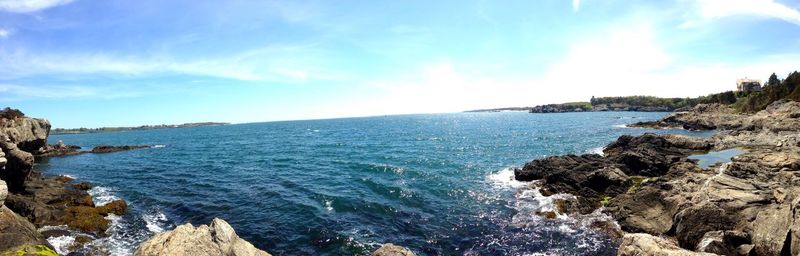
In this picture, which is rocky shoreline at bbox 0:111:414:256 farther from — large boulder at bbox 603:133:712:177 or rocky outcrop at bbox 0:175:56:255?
large boulder at bbox 603:133:712:177

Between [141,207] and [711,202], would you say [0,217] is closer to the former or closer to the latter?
[141,207]

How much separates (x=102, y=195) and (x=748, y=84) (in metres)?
192

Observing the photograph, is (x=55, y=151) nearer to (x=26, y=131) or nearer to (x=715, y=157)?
(x=26, y=131)

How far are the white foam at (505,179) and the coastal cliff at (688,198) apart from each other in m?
1.43

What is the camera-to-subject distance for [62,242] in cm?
2323

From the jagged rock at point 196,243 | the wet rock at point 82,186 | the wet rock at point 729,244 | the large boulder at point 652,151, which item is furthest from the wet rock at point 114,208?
the large boulder at point 652,151

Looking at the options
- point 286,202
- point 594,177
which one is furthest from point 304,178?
point 594,177

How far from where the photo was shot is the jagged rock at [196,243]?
1309 centimetres

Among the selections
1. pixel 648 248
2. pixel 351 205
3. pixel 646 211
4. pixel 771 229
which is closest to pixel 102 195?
pixel 351 205

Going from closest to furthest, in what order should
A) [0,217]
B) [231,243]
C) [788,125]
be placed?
[231,243] < [0,217] < [788,125]

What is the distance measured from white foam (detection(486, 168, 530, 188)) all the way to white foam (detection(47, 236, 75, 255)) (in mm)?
32679

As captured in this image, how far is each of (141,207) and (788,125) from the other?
269ft

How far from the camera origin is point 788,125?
56.6m

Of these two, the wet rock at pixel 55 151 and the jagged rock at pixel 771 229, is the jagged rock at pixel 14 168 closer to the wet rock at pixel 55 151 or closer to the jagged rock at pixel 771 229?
the jagged rock at pixel 771 229
